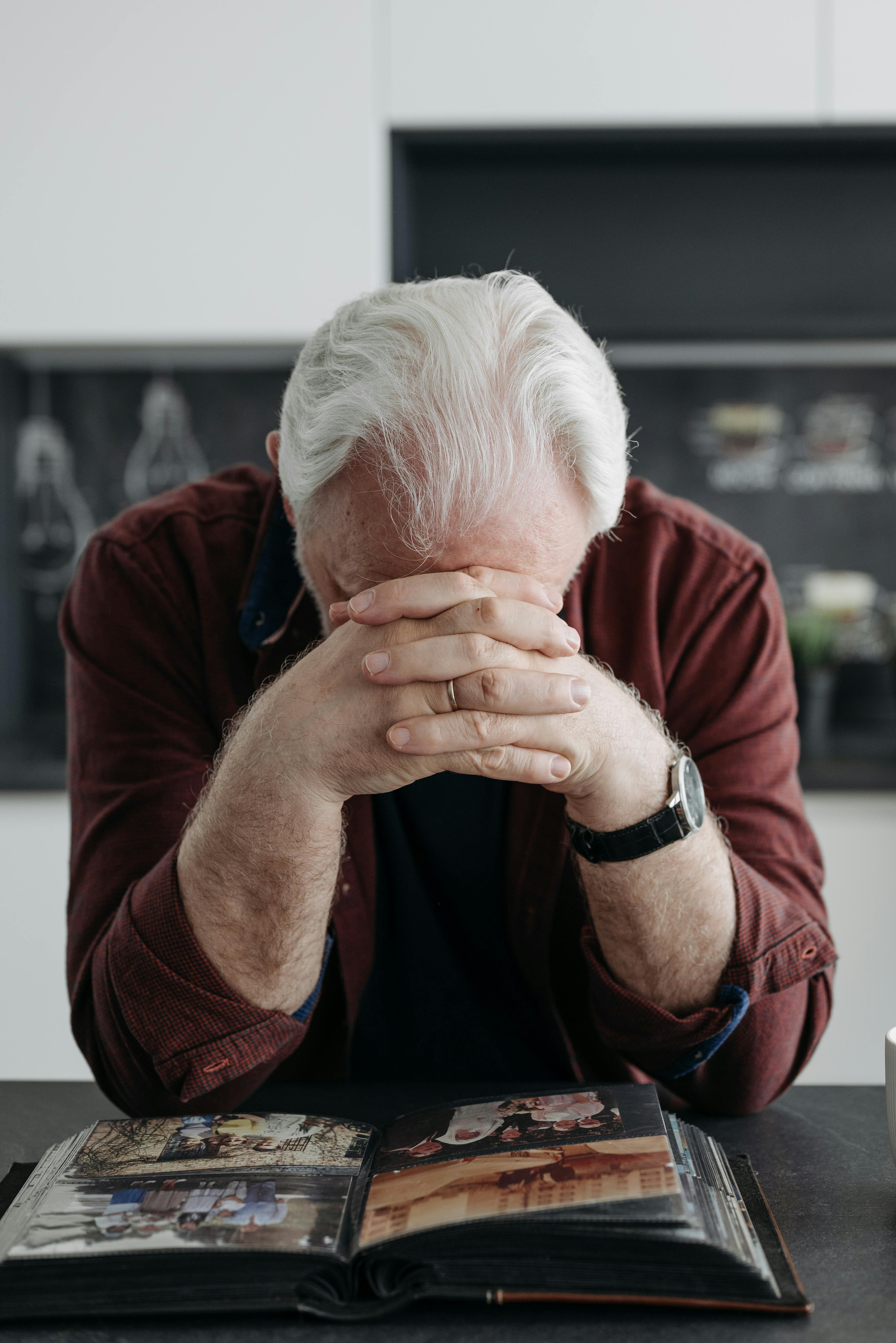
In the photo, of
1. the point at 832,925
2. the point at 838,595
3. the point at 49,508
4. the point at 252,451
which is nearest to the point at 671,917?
the point at 832,925

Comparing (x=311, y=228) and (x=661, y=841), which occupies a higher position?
(x=311, y=228)

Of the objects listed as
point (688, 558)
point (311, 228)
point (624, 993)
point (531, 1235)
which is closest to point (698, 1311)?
point (531, 1235)

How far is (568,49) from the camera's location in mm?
1953

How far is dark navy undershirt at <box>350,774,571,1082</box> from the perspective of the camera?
1054mm

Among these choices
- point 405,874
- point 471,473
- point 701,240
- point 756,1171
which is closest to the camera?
point 756,1171

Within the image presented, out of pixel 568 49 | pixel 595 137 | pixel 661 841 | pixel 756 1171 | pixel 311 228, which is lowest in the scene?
pixel 756 1171

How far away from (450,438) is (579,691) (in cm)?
21

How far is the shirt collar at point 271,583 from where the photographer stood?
3.42 ft

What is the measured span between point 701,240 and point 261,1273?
209cm

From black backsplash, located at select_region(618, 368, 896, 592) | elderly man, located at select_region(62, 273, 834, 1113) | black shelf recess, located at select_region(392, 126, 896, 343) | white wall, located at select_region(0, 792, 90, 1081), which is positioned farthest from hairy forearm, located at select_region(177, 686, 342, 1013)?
black backsplash, located at select_region(618, 368, 896, 592)

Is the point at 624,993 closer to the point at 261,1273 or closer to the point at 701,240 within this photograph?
the point at 261,1273

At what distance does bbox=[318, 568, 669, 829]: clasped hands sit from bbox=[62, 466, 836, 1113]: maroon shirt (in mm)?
205

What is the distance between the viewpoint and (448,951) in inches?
41.9

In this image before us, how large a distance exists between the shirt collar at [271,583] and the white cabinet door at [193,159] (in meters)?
1.03
